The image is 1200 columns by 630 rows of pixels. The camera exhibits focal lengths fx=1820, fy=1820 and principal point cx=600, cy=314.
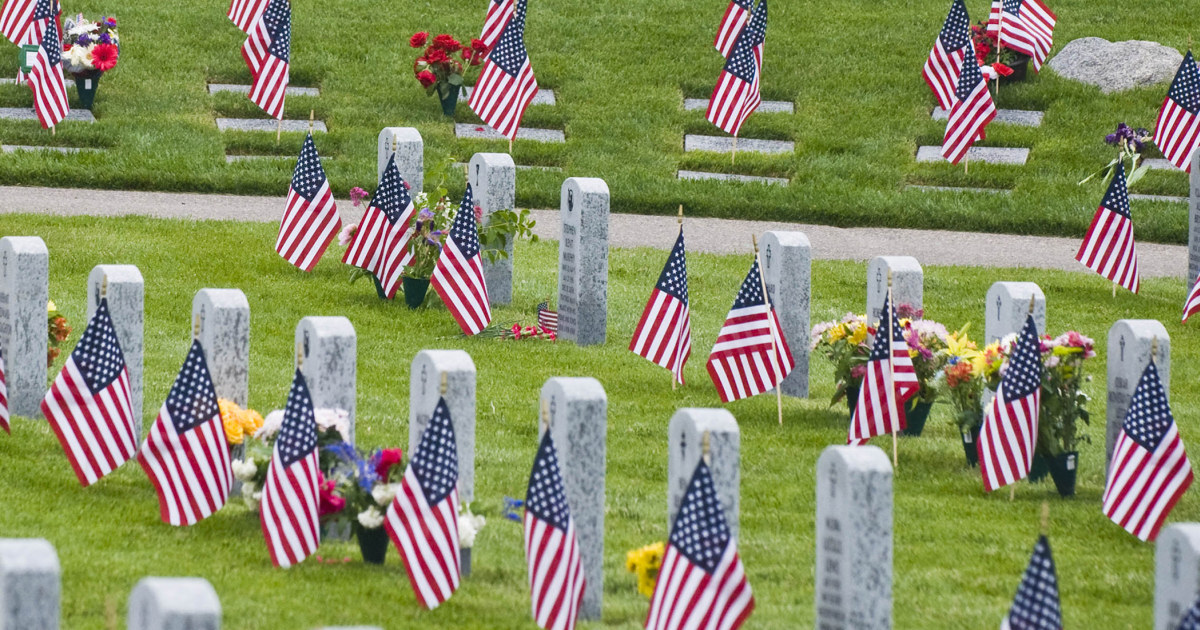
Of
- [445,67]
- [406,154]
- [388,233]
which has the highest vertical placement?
[445,67]

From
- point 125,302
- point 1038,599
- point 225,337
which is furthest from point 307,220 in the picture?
point 1038,599

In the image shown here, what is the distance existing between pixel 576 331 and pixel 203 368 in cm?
496

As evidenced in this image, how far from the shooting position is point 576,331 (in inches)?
501

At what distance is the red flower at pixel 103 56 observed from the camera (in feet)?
64.9

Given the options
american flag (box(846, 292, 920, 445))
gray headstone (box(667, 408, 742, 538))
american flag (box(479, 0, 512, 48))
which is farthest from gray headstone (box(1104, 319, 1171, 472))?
american flag (box(479, 0, 512, 48))

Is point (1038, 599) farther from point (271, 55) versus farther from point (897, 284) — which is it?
point (271, 55)

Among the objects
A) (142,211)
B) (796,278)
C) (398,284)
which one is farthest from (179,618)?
(142,211)

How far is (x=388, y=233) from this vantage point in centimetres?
1340

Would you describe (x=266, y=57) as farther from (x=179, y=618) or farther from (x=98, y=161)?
(x=179, y=618)

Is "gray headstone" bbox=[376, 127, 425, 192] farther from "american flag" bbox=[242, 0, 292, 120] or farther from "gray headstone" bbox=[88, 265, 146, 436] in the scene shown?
"gray headstone" bbox=[88, 265, 146, 436]

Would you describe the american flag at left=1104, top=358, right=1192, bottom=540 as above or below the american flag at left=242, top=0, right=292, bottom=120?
below

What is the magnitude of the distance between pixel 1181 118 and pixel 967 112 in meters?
2.06

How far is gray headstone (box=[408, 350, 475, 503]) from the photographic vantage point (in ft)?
25.3

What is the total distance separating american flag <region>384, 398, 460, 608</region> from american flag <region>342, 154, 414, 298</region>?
6181mm
